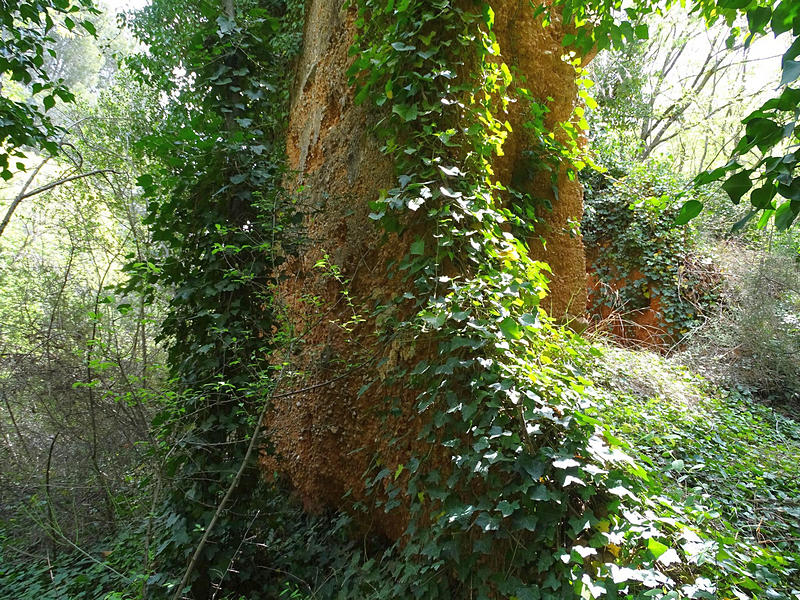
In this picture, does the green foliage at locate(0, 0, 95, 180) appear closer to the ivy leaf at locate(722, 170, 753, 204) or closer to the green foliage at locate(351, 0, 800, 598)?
the green foliage at locate(351, 0, 800, 598)

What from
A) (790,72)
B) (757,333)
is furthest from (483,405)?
(757,333)

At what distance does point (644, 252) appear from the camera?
8305 mm

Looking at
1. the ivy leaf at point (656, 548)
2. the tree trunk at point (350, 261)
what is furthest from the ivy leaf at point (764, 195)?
the tree trunk at point (350, 261)

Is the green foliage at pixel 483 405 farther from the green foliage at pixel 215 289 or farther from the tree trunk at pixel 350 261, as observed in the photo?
the green foliage at pixel 215 289

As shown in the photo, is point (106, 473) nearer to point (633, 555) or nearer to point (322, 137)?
point (322, 137)

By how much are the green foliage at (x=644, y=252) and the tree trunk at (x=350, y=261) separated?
12.4 feet

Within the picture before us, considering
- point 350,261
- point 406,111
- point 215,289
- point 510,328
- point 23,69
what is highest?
point 23,69

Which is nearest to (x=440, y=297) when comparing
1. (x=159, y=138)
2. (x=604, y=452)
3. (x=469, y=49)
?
(x=604, y=452)

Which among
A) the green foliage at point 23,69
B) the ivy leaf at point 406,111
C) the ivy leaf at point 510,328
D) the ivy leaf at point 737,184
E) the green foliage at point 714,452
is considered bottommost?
the green foliage at point 714,452

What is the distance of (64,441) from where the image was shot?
4.99 m

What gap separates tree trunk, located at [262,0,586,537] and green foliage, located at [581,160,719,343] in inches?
149

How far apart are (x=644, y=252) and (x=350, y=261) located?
6706mm

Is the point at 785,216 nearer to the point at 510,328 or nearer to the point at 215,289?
the point at 510,328

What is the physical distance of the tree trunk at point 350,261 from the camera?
11.1 feet
